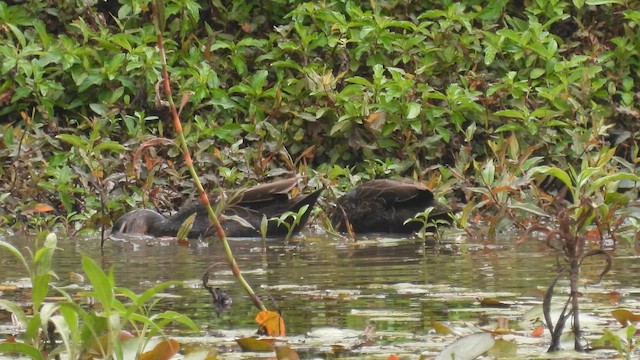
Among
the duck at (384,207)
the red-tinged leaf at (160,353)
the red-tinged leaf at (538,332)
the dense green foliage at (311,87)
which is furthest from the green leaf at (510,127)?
the red-tinged leaf at (160,353)

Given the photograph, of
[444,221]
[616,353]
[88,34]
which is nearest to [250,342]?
[616,353]

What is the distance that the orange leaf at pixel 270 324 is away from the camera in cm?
314

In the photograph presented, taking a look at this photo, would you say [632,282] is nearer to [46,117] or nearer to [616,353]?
[616,353]

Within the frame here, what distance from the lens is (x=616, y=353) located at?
112 inches

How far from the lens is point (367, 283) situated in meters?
4.55

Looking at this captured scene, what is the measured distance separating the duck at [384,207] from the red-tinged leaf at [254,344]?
4.37 meters

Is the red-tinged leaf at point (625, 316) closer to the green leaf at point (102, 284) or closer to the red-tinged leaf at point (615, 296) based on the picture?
the red-tinged leaf at point (615, 296)

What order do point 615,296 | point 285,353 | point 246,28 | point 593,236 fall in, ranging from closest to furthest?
point 285,353 < point 615,296 < point 593,236 < point 246,28

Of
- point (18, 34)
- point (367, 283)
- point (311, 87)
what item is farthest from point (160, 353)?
point (18, 34)

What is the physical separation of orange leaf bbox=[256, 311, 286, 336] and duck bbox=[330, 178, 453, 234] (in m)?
4.19

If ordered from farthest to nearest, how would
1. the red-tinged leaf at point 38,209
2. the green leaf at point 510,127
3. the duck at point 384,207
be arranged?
the green leaf at point 510,127, the red-tinged leaf at point 38,209, the duck at point 384,207

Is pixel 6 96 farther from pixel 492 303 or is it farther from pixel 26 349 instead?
pixel 26 349

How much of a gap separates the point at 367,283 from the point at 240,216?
3.17 meters

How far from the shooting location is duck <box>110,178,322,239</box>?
298 inches
